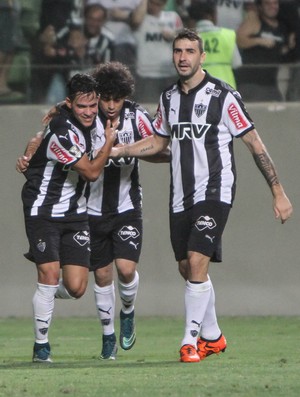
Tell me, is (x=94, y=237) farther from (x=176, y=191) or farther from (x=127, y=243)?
(x=176, y=191)

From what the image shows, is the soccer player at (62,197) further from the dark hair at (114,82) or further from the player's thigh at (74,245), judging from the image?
the dark hair at (114,82)

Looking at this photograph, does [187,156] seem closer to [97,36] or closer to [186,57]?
[186,57]

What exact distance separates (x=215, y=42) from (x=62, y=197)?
462 cm


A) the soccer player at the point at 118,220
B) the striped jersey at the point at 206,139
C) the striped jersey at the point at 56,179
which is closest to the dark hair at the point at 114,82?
the soccer player at the point at 118,220

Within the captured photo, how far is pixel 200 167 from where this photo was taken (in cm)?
884

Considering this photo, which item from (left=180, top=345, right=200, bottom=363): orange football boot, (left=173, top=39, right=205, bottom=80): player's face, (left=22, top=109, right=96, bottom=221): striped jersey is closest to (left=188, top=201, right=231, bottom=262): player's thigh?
(left=180, top=345, right=200, bottom=363): orange football boot

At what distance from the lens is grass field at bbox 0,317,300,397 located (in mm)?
6820

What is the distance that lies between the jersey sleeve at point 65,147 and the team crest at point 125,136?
54 cm

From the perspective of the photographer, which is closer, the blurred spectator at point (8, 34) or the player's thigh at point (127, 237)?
the player's thigh at point (127, 237)

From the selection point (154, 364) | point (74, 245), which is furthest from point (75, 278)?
point (154, 364)

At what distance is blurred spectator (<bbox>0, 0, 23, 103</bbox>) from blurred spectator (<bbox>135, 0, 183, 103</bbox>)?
125 cm

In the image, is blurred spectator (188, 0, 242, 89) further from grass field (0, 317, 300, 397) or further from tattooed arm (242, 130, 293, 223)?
tattooed arm (242, 130, 293, 223)

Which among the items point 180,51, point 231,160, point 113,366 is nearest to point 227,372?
point 113,366

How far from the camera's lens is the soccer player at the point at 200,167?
28.6 feet
